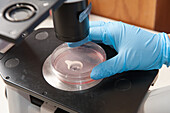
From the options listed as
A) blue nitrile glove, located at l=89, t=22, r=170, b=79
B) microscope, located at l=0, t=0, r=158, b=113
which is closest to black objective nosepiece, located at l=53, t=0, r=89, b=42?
microscope, located at l=0, t=0, r=158, b=113

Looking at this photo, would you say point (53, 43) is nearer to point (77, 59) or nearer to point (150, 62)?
point (77, 59)

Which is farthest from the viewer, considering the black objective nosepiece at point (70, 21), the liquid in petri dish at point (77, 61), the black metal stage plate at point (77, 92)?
the liquid in petri dish at point (77, 61)

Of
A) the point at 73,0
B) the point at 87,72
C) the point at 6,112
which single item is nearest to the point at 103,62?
the point at 87,72

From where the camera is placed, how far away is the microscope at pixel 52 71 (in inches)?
23.3

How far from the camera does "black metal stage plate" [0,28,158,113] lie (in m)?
0.79

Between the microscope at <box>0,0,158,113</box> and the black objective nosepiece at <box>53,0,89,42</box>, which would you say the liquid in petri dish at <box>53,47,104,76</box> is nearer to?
the microscope at <box>0,0,158,113</box>

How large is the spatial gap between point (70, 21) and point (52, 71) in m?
0.25

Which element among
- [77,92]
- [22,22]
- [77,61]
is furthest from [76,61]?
[22,22]

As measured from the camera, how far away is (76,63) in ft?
3.04

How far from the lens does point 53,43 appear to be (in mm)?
1014

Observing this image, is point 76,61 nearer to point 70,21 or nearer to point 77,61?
point 77,61

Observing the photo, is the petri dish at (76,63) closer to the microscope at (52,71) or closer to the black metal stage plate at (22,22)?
the microscope at (52,71)

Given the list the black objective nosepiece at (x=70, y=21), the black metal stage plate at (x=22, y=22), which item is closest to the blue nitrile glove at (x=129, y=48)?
the black objective nosepiece at (x=70, y=21)

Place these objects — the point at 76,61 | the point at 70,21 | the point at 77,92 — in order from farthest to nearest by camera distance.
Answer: the point at 76,61
the point at 77,92
the point at 70,21
